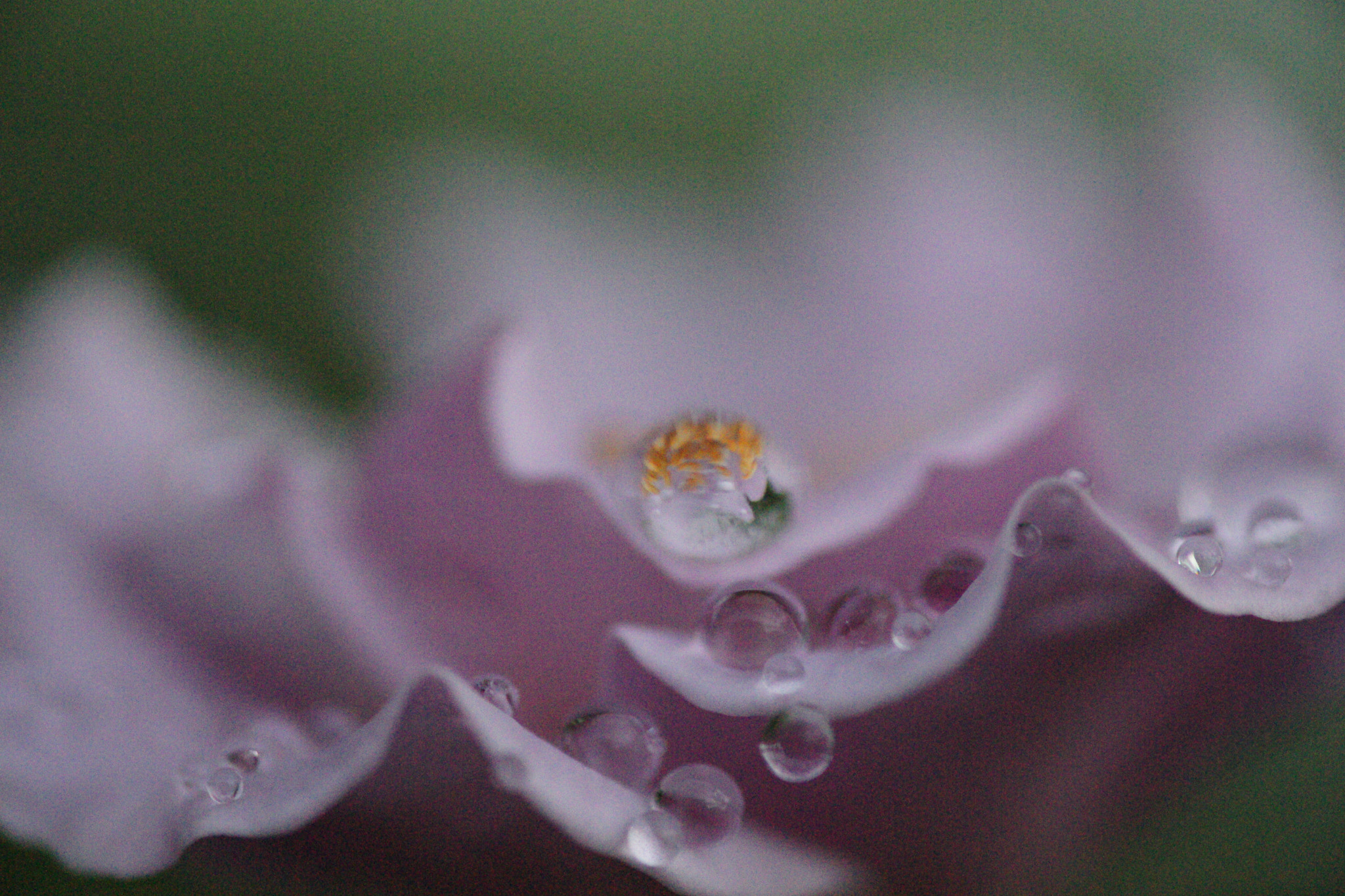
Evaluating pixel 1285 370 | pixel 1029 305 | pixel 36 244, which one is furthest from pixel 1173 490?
pixel 36 244

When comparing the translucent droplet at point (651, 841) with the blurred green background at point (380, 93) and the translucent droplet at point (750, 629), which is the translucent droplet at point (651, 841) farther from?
the blurred green background at point (380, 93)

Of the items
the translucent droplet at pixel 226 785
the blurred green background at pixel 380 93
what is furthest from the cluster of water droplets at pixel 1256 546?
the blurred green background at pixel 380 93

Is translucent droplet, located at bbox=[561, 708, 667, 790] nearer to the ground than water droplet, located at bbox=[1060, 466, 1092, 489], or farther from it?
nearer to the ground

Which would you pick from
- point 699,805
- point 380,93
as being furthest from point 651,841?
point 380,93

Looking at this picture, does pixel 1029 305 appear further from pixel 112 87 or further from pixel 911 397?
pixel 112 87

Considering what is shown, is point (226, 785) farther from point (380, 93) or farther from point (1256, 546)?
point (380, 93)

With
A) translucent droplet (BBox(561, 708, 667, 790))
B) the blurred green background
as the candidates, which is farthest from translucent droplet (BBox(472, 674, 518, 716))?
the blurred green background

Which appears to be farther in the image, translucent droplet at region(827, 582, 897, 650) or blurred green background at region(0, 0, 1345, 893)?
blurred green background at region(0, 0, 1345, 893)

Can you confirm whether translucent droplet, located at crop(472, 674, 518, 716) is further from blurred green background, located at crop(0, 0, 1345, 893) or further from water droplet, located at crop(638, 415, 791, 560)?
blurred green background, located at crop(0, 0, 1345, 893)
